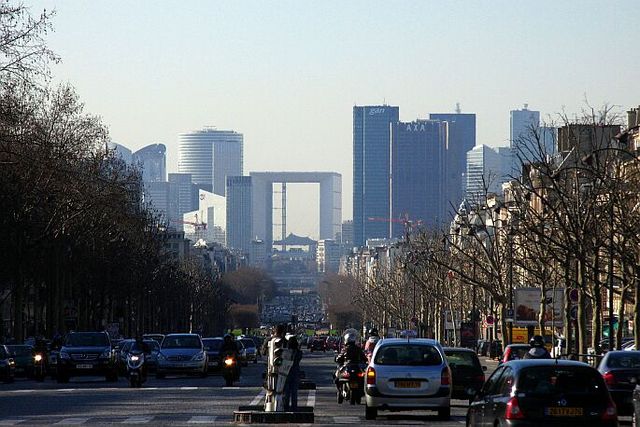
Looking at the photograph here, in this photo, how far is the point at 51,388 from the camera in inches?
2098

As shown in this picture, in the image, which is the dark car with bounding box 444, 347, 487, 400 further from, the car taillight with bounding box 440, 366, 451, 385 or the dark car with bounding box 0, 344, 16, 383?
the dark car with bounding box 0, 344, 16, 383

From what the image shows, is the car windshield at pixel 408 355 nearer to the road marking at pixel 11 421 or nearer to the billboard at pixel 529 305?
the road marking at pixel 11 421

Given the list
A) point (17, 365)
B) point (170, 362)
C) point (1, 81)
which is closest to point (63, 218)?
point (17, 365)

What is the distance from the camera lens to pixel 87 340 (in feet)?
195

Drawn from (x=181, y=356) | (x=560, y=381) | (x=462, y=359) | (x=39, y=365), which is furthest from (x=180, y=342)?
(x=560, y=381)

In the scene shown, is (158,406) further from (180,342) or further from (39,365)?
(39,365)

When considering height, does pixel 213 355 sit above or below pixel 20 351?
below

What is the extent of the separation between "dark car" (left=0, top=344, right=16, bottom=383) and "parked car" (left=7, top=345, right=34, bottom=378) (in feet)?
17.5

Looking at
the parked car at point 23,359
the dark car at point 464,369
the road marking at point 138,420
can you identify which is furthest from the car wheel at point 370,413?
the parked car at point 23,359

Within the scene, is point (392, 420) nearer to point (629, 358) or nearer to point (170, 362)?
point (629, 358)

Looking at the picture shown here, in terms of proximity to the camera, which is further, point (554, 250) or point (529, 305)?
point (529, 305)

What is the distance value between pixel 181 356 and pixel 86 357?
430cm

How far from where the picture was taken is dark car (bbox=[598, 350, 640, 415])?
113 ft

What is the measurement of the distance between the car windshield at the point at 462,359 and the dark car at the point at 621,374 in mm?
10094
